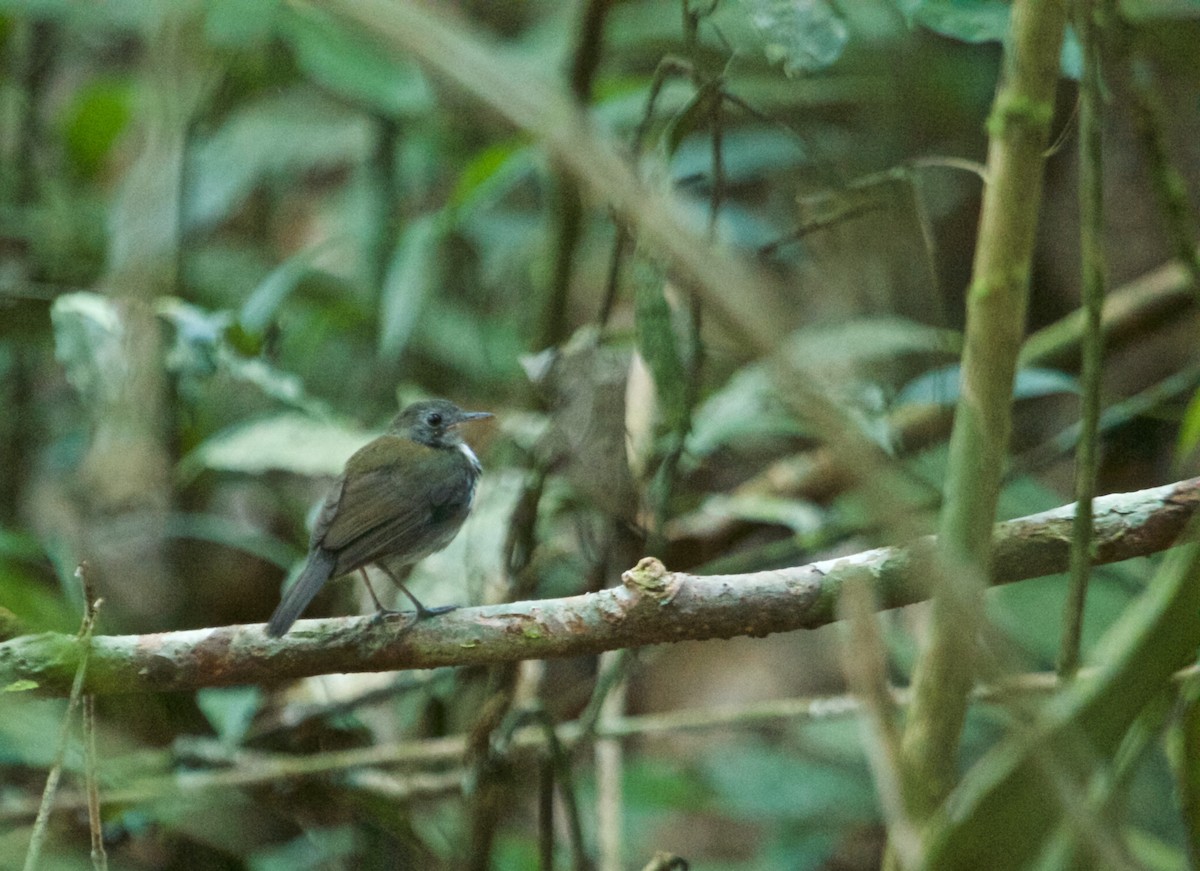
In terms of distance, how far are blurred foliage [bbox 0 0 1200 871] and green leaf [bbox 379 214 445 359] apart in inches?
0.9

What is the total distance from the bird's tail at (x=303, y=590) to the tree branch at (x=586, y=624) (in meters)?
0.02

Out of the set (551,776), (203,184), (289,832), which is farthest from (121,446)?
(203,184)

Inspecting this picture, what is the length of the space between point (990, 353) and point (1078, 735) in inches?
32.7

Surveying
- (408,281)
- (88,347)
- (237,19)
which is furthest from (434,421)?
(237,19)

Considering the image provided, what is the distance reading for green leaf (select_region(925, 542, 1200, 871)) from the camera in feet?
4.08

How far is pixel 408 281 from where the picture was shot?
14.0ft

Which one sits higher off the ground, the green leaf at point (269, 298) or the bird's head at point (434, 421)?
the green leaf at point (269, 298)

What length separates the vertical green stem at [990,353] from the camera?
6.06 ft

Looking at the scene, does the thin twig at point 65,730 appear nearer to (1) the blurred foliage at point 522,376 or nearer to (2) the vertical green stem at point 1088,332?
(1) the blurred foliage at point 522,376

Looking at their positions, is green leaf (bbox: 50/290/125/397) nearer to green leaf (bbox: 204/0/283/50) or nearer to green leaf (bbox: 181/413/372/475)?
green leaf (bbox: 181/413/372/475)

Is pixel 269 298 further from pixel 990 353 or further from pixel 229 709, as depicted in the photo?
pixel 990 353

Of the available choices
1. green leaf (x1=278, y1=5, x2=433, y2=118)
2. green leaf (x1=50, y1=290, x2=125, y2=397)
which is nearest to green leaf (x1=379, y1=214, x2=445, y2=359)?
green leaf (x1=278, y1=5, x2=433, y2=118)

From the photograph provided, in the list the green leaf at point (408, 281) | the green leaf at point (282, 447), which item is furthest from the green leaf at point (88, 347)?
the green leaf at point (408, 281)

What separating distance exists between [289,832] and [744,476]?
102 inches
